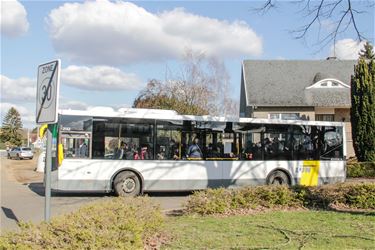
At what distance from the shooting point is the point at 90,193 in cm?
1658

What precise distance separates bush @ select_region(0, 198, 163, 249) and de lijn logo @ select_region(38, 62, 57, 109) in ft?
5.53

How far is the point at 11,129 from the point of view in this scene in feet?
378

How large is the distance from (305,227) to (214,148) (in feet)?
25.7

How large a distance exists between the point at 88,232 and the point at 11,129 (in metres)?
118

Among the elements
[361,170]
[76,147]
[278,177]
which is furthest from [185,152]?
[361,170]

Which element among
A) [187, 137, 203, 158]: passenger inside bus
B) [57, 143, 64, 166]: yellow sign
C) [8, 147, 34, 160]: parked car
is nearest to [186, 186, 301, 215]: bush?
[187, 137, 203, 158]: passenger inside bus

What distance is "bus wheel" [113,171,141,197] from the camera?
15.0m

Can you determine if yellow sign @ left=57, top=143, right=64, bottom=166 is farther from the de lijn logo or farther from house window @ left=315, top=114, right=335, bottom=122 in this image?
house window @ left=315, top=114, right=335, bottom=122

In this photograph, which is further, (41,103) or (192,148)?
(192,148)

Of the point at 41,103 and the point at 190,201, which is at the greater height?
the point at 41,103

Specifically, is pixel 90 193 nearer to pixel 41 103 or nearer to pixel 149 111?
pixel 149 111

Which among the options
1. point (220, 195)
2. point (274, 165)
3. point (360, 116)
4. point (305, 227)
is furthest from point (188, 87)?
point (305, 227)

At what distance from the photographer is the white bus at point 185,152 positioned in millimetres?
14586

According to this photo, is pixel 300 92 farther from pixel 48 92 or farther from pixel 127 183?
pixel 48 92
